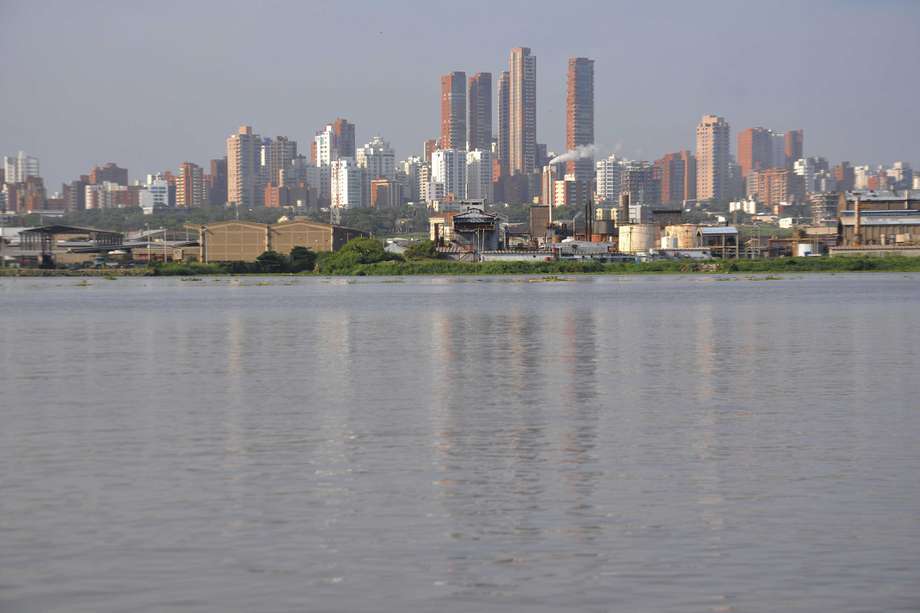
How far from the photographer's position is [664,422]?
15250 millimetres

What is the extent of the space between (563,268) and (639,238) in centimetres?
3004

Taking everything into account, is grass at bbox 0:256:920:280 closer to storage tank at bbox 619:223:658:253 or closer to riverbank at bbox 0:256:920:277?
riverbank at bbox 0:256:920:277

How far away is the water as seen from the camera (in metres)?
7.98

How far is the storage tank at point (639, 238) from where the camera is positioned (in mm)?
139750

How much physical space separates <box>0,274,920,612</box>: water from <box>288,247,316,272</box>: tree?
93677mm

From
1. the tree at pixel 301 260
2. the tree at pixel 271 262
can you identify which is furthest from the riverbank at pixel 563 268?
the tree at pixel 271 262

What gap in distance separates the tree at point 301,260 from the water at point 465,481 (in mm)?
93677

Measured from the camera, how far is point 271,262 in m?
120

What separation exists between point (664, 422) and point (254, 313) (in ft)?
107

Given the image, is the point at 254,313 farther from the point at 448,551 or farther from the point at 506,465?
the point at 448,551

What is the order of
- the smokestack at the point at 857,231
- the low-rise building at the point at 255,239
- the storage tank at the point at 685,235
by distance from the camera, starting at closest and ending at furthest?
the low-rise building at the point at 255,239 < the smokestack at the point at 857,231 < the storage tank at the point at 685,235

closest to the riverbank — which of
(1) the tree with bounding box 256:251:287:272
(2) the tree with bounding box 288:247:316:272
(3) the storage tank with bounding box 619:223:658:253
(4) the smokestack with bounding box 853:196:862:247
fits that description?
(2) the tree with bounding box 288:247:316:272

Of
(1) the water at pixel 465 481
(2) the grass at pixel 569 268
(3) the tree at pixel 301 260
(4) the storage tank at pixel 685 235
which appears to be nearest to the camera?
(1) the water at pixel 465 481

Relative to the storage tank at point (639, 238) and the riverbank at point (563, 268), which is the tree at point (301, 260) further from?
the storage tank at point (639, 238)
